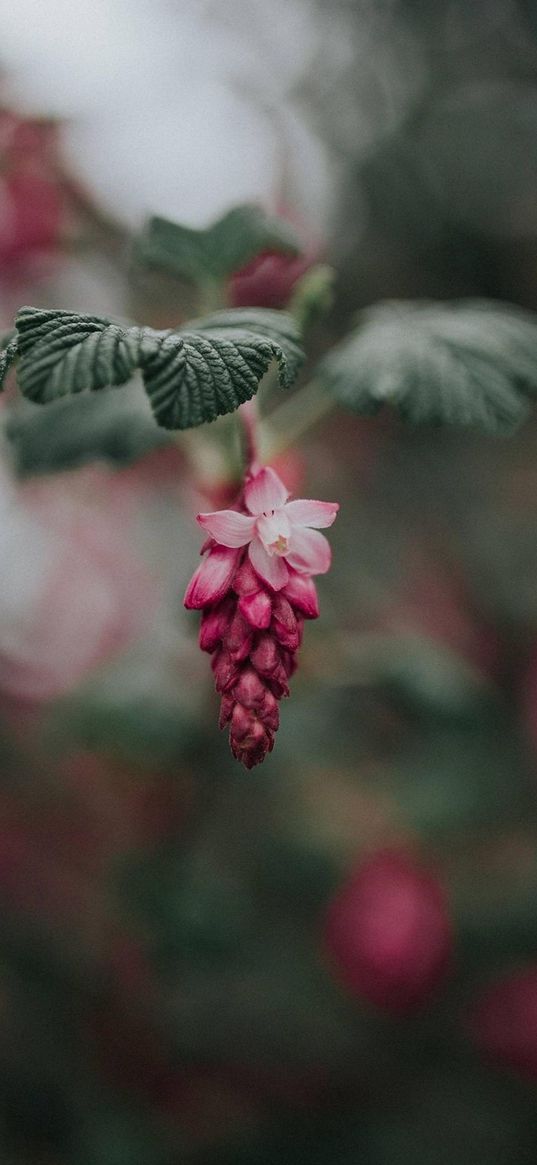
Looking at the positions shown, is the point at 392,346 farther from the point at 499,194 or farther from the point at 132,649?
the point at 499,194

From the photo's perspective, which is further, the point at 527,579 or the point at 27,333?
the point at 527,579

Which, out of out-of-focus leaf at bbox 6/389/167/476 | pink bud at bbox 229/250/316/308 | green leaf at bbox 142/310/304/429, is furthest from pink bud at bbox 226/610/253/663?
pink bud at bbox 229/250/316/308

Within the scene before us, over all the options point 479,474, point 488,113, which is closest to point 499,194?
point 488,113

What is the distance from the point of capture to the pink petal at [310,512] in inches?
21.6

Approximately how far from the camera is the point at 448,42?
219 centimetres

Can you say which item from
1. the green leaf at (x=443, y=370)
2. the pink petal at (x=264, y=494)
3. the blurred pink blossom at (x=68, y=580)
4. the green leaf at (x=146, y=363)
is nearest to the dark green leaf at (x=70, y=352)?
the green leaf at (x=146, y=363)

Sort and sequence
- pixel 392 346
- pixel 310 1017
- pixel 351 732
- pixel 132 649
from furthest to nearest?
pixel 351 732
pixel 310 1017
pixel 132 649
pixel 392 346

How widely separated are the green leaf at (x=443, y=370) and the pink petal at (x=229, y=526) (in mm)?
167

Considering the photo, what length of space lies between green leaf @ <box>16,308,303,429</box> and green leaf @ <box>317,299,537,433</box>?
0.18 meters

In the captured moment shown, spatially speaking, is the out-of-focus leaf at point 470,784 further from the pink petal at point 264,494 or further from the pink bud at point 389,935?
the pink petal at point 264,494

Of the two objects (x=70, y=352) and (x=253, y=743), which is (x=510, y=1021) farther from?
(x=70, y=352)

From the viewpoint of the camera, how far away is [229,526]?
529 mm

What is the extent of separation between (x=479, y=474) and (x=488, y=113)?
0.86 metres

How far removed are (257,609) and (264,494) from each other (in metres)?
0.07
